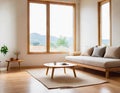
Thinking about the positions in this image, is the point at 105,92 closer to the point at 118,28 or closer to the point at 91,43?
the point at 118,28

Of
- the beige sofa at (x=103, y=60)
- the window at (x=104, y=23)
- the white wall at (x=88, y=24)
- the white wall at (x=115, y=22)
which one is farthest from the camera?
the white wall at (x=88, y=24)

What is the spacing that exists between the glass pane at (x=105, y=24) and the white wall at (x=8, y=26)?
3.18 meters

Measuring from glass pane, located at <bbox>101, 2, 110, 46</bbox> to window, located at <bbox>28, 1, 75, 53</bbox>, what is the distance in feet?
→ 5.23

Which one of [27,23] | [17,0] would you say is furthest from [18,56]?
[17,0]

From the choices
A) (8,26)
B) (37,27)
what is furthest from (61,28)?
(8,26)

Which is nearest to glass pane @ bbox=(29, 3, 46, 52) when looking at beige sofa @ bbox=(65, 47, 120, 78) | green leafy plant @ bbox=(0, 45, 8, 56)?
green leafy plant @ bbox=(0, 45, 8, 56)

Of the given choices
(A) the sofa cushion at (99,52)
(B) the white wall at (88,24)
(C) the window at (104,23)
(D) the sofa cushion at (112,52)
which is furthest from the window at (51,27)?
(D) the sofa cushion at (112,52)

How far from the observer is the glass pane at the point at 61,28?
7051 millimetres

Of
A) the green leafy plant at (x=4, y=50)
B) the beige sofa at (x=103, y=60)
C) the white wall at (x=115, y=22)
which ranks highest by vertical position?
the white wall at (x=115, y=22)

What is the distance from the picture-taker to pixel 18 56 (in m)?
6.46

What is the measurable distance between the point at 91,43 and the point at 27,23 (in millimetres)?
2560

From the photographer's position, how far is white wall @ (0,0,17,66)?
6211 mm

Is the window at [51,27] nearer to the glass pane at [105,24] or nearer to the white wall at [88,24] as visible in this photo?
the white wall at [88,24]

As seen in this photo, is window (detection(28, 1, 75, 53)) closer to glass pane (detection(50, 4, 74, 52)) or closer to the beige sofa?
glass pane (detection(50, 4, 74, 52))
